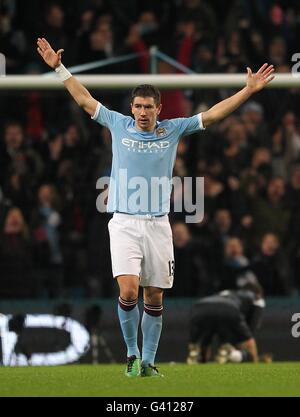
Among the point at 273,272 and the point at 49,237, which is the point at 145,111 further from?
the point at 273,272

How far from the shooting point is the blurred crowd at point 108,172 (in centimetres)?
1518

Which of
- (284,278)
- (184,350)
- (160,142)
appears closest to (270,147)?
(284,278)

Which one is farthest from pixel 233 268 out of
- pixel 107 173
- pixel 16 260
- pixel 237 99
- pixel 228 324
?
pixel 237 99

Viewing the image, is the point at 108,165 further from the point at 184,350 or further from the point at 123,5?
the point at 123,5

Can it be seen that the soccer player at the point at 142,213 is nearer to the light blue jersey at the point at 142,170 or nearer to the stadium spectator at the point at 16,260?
the light blue jersey at the point at 142,170

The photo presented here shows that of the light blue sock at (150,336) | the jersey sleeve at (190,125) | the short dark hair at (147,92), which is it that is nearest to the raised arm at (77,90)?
the short dark hair at (147,92)

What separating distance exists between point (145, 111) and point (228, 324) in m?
4.83

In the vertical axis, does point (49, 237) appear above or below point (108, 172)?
below

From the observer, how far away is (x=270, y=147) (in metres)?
16.5

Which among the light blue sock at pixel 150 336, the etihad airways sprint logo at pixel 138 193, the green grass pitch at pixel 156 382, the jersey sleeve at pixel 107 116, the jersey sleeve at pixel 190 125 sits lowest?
the green grass pitch at pixel 156 382

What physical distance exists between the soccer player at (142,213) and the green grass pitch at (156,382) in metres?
0.39

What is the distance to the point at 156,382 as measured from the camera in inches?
391

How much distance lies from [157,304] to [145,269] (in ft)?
1.04

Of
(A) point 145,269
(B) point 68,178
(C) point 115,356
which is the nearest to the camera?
(A) point 145,269
